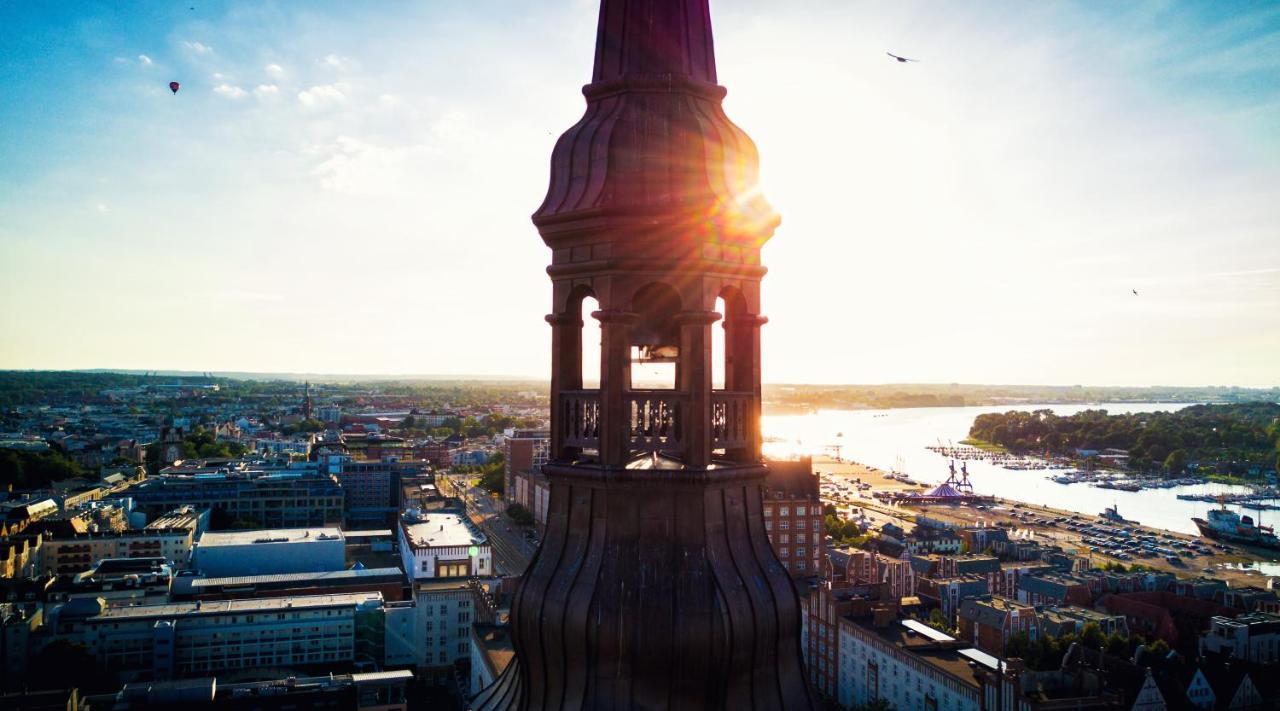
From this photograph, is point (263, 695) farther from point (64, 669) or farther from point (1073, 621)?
point (1073, 621)

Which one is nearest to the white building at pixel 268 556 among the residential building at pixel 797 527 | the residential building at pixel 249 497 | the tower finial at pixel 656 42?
the residential building at pixel 249 497

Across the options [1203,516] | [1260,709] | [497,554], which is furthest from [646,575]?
[1203,516]

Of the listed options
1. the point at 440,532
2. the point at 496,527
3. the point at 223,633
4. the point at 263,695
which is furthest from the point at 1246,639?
the point at 496,527

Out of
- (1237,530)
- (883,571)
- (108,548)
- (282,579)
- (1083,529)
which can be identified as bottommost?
(1083,529)

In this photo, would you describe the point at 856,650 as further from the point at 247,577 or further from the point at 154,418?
the point at 154,418

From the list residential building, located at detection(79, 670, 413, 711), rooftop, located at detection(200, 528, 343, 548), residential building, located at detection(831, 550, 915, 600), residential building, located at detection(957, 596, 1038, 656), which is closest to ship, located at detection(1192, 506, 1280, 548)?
residential building, located at detection(831, 550, 915, 600)

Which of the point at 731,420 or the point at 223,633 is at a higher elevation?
the point at 731,420

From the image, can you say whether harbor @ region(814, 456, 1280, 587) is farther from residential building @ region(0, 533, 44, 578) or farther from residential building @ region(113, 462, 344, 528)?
residential building @ region(0, 533, 44, 578)
